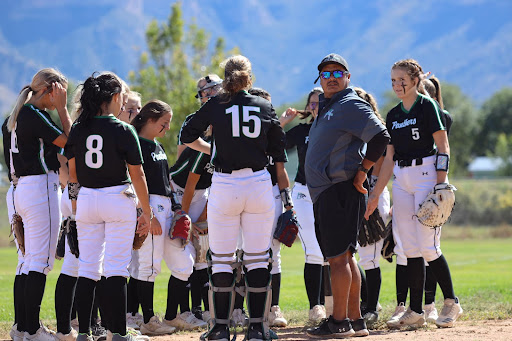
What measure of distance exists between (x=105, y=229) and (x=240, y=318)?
2461 millimetres

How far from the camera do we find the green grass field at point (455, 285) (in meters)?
8.59

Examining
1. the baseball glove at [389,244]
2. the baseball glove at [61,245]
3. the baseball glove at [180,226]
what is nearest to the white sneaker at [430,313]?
the baseball glove at [389,244]

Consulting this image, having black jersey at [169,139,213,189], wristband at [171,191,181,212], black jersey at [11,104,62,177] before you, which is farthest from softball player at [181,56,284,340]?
black jersey at [169,139,213,189]

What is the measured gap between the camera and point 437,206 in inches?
266

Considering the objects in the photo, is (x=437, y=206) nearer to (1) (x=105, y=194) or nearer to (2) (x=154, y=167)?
(2) (x=154, y=167)

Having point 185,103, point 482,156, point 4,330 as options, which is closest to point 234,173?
point 4,330

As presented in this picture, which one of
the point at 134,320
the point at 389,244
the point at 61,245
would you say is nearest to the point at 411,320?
the point at 389,244

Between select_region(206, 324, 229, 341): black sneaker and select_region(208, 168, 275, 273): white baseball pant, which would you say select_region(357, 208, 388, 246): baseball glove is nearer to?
select_region(208, 168, 275, 273): white baseball pant

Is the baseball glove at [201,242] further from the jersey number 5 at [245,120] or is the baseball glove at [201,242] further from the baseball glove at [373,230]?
the jersey number 5 at [245,120]

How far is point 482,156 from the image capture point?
102m

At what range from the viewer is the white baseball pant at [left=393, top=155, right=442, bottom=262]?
7023 mm

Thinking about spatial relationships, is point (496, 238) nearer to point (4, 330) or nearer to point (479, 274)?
point (479, 274)

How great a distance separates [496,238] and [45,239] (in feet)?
82.8

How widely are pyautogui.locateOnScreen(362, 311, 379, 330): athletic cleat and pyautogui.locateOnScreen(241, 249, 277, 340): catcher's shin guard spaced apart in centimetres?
164
